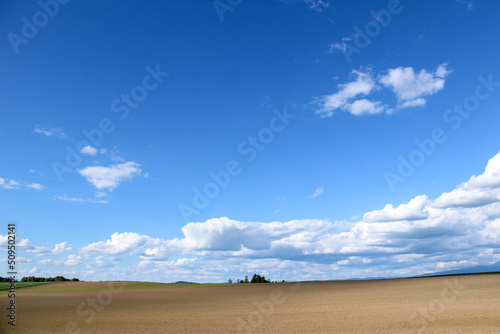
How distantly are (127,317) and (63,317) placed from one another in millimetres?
5781

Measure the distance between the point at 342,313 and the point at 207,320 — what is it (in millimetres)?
12413

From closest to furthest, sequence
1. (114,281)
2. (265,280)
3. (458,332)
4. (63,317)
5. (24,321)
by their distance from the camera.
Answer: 1. (458,332)
2. (24,321)
3. (63,317)
4. (114,281)
5. (265,280)

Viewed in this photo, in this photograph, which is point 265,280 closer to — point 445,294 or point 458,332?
point 445,294

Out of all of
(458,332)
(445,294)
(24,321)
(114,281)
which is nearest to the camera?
(458,332)

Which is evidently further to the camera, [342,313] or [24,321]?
[342,313]

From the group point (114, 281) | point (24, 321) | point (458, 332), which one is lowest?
point (458, 332)

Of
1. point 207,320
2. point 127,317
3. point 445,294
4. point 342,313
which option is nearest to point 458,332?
point 342,313

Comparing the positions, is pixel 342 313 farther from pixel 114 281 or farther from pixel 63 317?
pixel 114 281

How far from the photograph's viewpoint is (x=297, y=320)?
29359 millimetres

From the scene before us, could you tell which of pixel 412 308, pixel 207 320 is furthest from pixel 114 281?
pixel 412 308

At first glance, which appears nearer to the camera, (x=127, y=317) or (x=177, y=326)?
(x=177, y=326)

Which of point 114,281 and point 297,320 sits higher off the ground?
point 114,281

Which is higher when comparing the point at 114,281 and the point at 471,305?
the point at 114,281

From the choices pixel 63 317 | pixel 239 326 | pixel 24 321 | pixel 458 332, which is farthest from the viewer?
pixel 63 317
